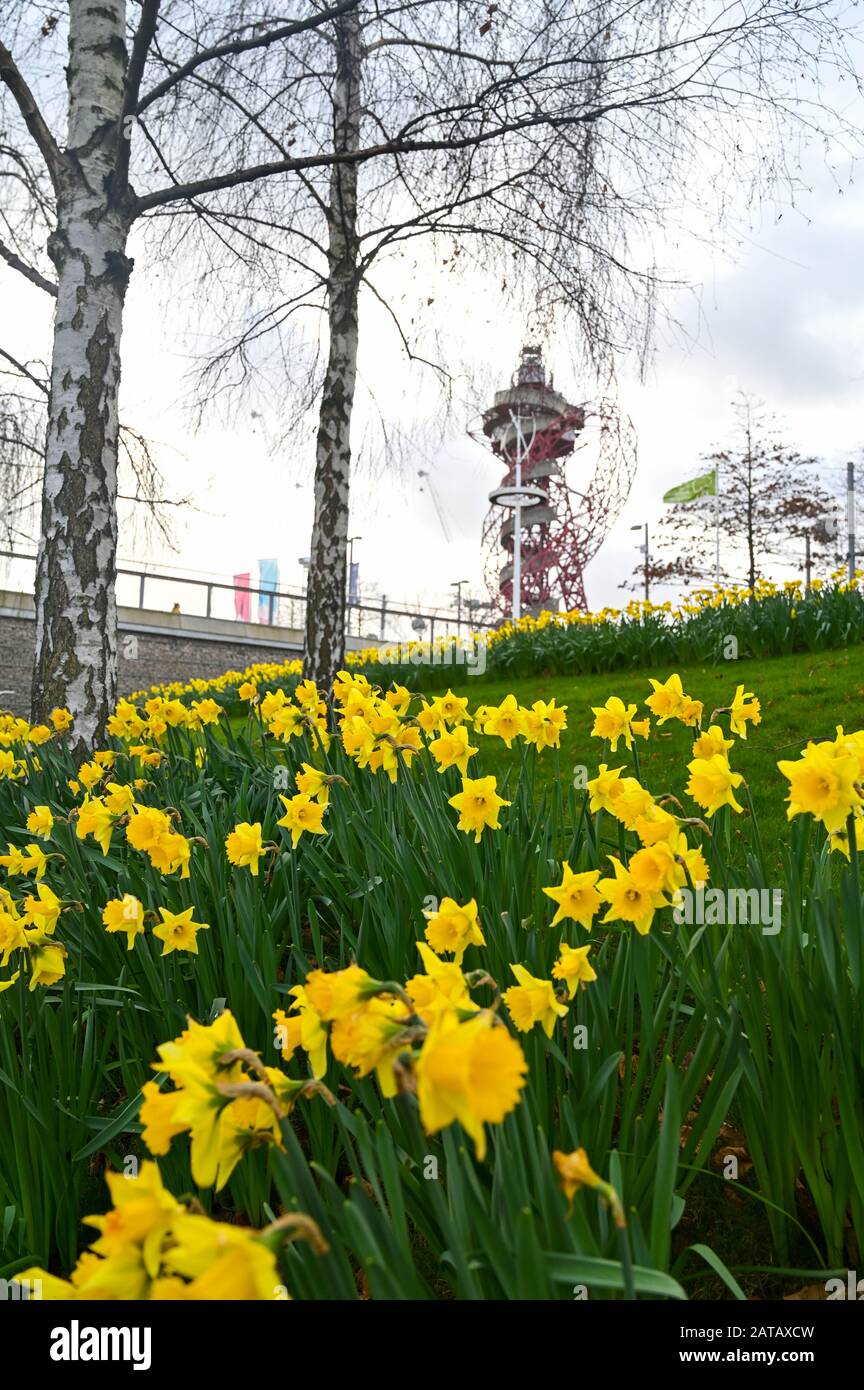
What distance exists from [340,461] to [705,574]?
17.7m

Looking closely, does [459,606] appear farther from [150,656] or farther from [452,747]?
[452,747]

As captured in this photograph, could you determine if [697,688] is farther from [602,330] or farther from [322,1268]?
[322,1268]

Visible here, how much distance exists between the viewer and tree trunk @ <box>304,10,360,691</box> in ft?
20.7

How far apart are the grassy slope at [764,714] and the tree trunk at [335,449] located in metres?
1.48

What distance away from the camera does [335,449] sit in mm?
6336

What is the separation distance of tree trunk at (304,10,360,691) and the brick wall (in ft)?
35.1

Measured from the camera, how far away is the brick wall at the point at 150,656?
55.2 ft

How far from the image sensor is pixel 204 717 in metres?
4.14

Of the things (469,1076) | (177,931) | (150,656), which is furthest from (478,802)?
(150,656)

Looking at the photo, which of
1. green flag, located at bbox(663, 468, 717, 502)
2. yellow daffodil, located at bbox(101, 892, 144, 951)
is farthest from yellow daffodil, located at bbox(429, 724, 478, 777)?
green flag, located at bbox(663, 468, 717, 502)

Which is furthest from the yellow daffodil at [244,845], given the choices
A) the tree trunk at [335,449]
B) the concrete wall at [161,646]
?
the concrete wall at [161,646]

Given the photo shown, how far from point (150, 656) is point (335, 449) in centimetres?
1330

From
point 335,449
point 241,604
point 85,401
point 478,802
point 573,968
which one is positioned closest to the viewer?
point 573,968
